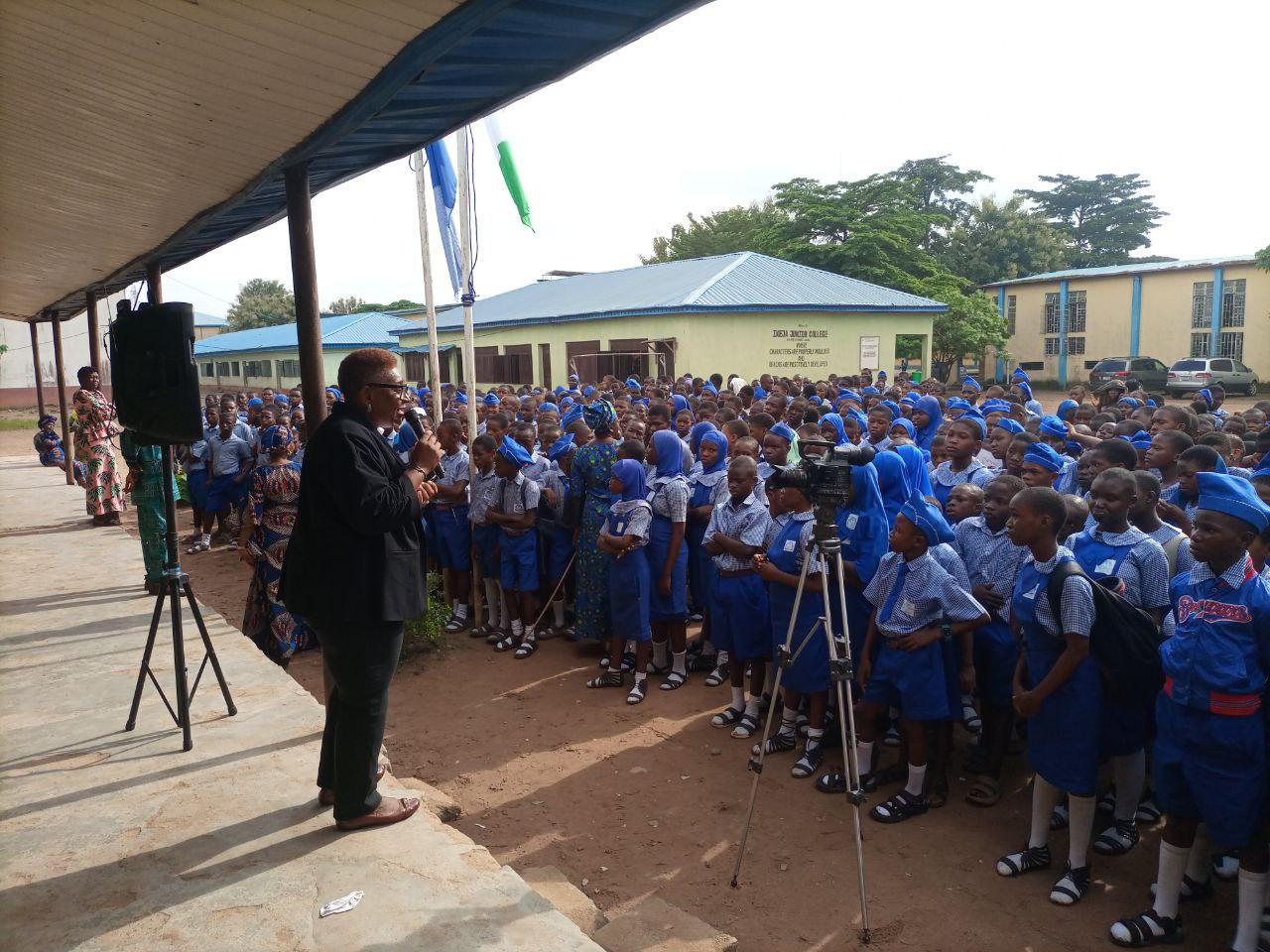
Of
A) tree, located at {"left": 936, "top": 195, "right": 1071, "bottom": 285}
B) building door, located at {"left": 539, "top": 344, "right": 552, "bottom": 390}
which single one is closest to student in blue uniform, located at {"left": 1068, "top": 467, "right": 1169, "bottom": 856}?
building door, located at {"left": 539, "top": 344, "right": 552, "bottom": 390}

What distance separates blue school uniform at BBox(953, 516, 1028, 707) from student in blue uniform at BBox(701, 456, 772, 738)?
118 cm

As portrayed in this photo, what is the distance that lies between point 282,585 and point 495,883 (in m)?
1.26

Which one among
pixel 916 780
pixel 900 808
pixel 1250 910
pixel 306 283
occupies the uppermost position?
pixel 306 283

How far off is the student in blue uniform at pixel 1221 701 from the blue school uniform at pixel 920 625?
1.02 metres

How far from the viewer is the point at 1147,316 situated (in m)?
34.2

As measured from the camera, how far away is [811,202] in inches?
1286

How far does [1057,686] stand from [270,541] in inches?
185

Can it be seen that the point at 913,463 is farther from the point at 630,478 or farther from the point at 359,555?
the point at 359,555

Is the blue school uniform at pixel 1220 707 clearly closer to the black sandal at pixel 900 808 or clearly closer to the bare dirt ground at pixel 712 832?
the bare dirt ground at pixel 712 832

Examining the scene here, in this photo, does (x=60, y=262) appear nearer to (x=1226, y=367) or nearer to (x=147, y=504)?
(x=147, y=504)

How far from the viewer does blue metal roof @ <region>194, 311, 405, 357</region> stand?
36.6 metres

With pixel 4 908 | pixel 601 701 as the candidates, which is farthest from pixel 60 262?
pixel 4 908

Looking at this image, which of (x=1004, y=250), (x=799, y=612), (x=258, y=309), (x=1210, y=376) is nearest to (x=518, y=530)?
(x=799, y=612)

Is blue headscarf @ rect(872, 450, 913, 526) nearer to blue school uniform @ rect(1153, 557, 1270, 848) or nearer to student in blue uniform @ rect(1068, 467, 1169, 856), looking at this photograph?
student in blue uniform @ rect(1068, 467, 1169, 856)
